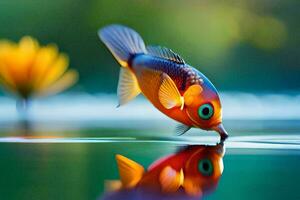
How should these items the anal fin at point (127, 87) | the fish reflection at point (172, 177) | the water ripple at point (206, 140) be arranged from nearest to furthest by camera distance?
1. the fish reflection at point (172, 177)
2. the water ripple at point (206, 140)
3. the anal fin at point (127, 87)

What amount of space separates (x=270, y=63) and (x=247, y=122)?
0.44 feet

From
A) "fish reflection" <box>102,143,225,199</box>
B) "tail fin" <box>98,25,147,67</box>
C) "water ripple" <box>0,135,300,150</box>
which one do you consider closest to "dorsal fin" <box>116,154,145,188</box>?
"fish reflection" <box>102,143,225,199</box>

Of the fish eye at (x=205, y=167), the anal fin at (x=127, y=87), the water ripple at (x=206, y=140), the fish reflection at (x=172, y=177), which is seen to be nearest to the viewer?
the fish reflection at (x=172, y=177)

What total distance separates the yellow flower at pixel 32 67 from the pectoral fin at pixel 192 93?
0.96ft

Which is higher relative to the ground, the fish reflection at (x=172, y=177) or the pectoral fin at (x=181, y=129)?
the pectoral fin at (x=181, y=129)

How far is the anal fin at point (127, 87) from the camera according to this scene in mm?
1077

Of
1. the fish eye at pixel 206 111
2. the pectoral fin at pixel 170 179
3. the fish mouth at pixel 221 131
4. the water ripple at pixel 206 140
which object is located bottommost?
the pectoral fin at pixel 170 179

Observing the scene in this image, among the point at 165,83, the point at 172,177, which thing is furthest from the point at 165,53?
the point at 172,177

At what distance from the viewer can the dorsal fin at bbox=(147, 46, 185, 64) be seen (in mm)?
1016

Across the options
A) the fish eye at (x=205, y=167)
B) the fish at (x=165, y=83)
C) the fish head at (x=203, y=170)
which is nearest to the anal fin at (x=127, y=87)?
the fish at (x=165, y=83)

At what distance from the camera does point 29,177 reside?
0.72 meters

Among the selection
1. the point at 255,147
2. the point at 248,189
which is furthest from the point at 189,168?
the point at 255,147

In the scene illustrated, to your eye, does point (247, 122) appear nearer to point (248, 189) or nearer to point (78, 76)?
point (78, 76)

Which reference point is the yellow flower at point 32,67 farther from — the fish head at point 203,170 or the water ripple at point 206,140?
the fish head at point 203,170
